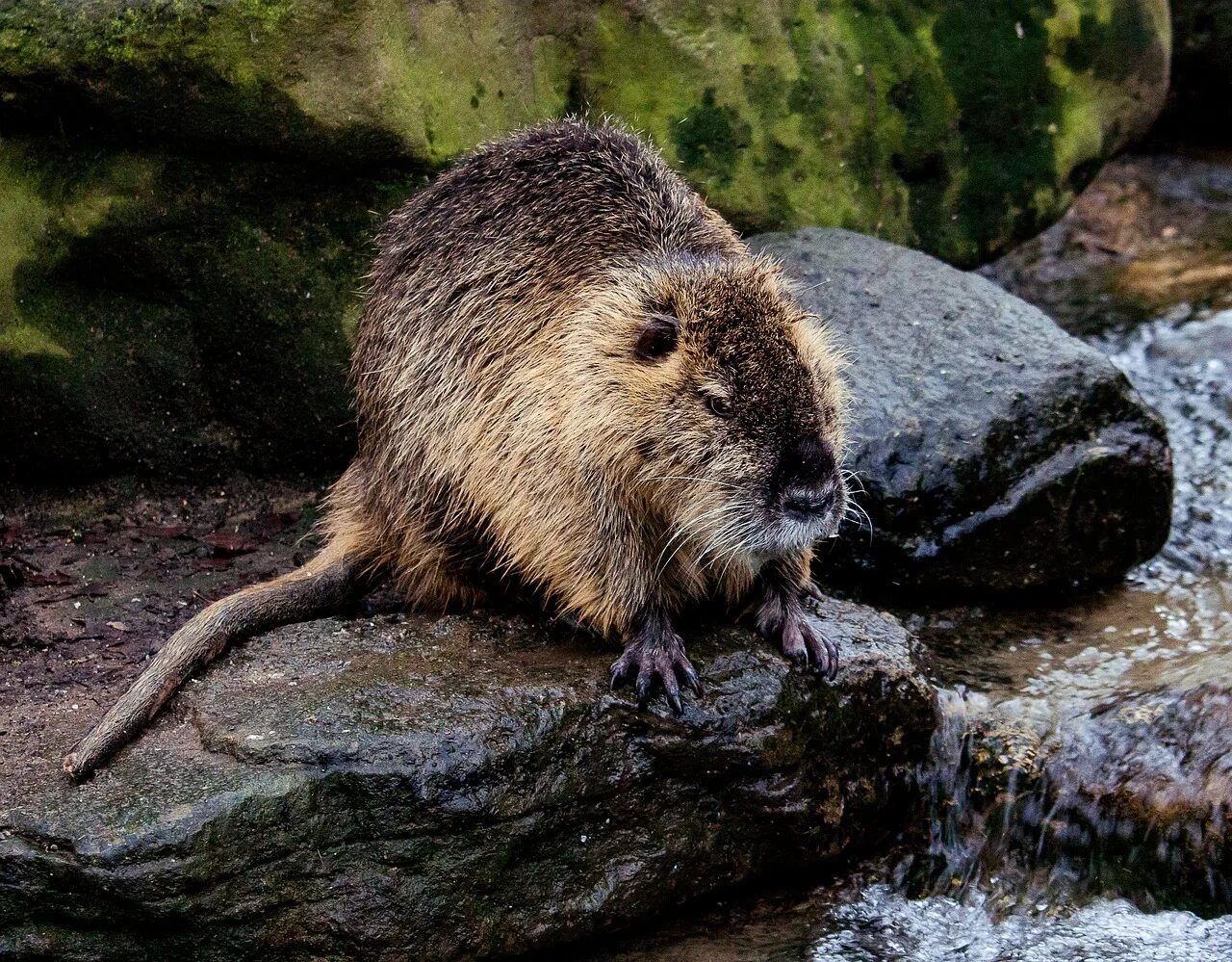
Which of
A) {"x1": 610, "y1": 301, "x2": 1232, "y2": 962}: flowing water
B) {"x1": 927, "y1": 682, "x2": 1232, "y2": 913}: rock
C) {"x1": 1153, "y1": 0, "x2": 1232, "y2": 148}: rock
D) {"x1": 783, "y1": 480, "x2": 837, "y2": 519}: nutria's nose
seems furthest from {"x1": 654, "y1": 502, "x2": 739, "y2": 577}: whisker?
{"x1": 1153, "y1": 0, "x2": 1232, "y2": 148}: rock

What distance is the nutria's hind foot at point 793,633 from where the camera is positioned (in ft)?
12.9

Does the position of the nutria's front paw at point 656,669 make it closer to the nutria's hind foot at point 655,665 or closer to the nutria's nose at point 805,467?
the nutria's hind foot at point 655,665

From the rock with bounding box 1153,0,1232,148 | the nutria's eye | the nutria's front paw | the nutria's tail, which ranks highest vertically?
the rock with bounding box 1153,0,1232,148

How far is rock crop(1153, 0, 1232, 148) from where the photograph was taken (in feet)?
27.8

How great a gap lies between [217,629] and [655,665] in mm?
1192

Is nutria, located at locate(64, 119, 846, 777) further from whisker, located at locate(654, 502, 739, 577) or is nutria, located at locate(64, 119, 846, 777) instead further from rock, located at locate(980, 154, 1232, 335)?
rock, located at locate(980, 154, 1232, 335)

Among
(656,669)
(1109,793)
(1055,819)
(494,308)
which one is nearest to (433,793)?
(656,669)

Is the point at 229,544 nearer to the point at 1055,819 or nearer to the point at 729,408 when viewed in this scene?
the point at 729,408

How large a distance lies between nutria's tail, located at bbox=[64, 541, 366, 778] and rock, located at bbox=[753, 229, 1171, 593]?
63.6 inches

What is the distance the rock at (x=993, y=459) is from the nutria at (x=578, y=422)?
61 cm

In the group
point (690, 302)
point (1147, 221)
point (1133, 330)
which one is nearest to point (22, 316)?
point (690, 302)

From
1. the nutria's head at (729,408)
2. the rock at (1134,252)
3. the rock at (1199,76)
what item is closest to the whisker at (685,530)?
the nutria's head at (729,408)

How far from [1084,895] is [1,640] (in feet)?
10.7

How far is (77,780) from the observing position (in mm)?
3461
